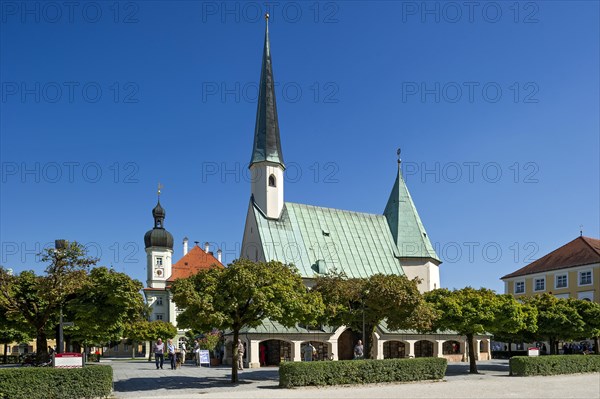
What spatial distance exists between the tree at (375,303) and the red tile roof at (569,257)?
43725 mm

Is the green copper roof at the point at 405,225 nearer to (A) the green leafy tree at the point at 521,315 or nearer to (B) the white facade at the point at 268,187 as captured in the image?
(B) the white facade at the point at 268,187

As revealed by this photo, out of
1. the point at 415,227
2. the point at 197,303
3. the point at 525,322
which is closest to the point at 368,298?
the point at 197,303

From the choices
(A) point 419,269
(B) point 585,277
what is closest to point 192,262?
(A) point 419,269

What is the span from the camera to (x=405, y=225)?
65.1m

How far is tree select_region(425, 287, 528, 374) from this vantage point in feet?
123

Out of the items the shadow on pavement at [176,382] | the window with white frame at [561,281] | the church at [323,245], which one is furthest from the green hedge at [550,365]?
the window with white frame at [561,281]

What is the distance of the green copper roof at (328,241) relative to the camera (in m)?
56.2

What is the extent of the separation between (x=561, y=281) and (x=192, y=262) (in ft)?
203

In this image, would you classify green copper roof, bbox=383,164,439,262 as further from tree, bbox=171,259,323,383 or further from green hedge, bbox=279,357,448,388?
tree, bbox=171,259,323,383

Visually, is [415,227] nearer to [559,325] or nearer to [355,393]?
[559,325]

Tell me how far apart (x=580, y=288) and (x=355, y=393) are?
54.8 meters

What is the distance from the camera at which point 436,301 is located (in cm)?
3916

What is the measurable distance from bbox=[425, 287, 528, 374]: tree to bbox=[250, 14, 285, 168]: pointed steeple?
985 inches

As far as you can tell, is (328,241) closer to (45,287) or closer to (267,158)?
(267,158)
